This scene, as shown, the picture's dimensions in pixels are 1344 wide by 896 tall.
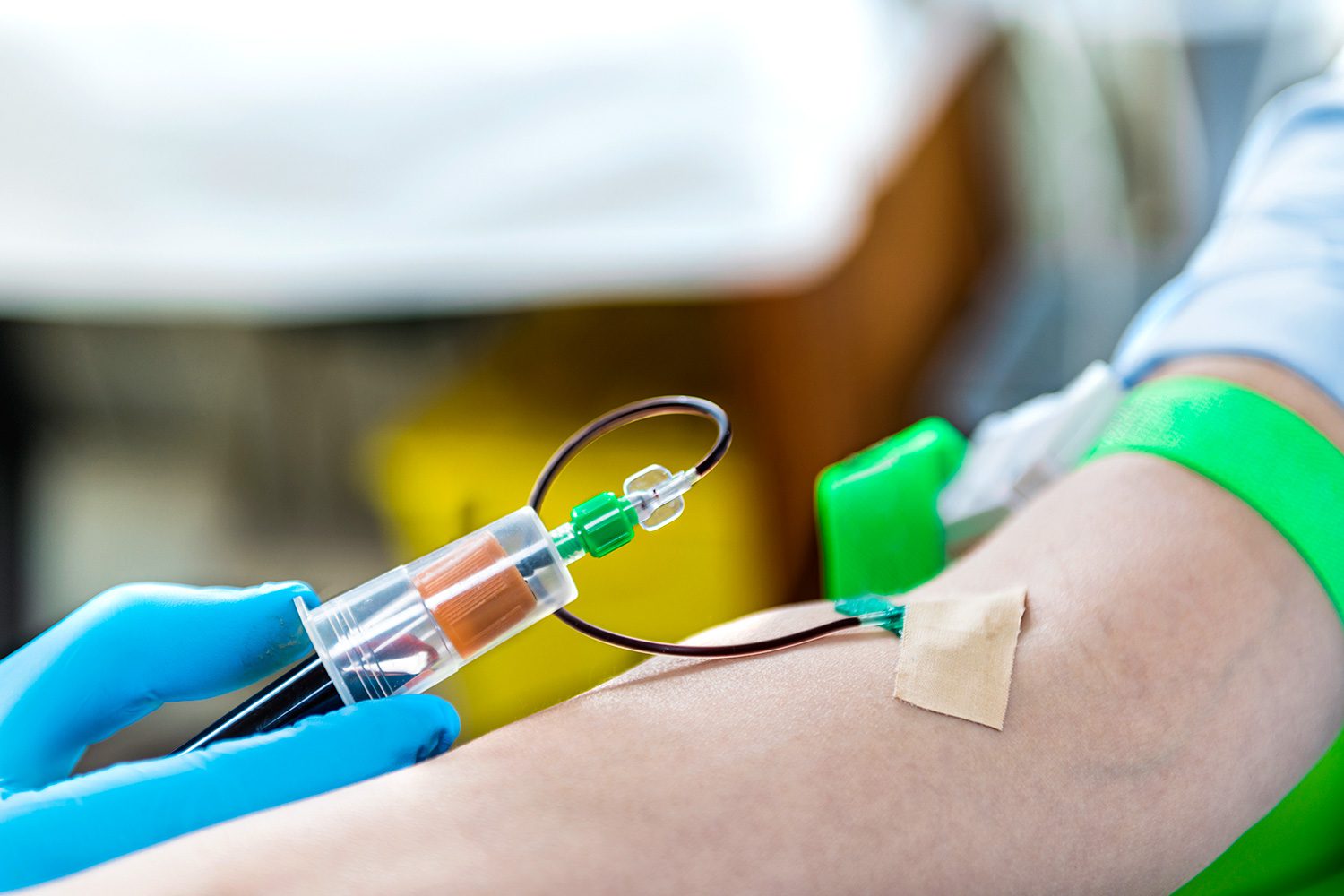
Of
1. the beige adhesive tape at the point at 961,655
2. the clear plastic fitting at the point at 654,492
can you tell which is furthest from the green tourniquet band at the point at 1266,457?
the clear plastic fitting at the point at 654,492

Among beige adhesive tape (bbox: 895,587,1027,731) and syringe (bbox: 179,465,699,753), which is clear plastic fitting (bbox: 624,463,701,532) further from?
beige adhesive tape (bbox: 895,587,1027,731)

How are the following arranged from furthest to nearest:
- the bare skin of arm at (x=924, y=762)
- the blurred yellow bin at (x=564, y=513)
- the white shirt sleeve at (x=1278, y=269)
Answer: the blurred yellow bin at (x=564, y=513), the white shirt sleeve at (x=1278, y=269), the bare skin of arm at (x=924, y=762)

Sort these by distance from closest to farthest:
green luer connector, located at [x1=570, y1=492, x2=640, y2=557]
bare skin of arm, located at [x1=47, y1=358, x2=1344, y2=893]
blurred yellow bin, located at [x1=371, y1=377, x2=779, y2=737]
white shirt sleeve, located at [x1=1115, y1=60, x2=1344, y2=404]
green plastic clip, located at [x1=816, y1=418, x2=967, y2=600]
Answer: bare skin of arm, located at [x1=47, y1=358, x2=1344, y2=893], green luer connector, located at [x1=570, y1=492, x2=640, y2=557], white shirt sleeve, located at [x1=1115, y1=60, x2=1344, y2=404], green plastic clip, located at [x1=816, y1=418, x2=967, y2=600], blurred yellow bin, located at [x1=371, y1=377, x2=779, y2=737]

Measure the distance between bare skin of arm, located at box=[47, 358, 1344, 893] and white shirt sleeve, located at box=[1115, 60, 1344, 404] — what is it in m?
0.04

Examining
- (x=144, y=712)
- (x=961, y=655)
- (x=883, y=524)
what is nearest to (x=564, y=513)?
(x=883, y=524)

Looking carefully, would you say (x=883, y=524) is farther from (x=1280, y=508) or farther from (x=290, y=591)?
(x=290, y=591)

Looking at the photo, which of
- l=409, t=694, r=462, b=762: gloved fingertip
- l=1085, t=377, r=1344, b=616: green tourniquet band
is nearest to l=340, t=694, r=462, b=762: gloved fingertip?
l=409, t=694, r=462, b=762: gloved fingertip

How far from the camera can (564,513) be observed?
5.07 ft

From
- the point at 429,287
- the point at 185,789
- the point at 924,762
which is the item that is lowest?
the point at 924,762

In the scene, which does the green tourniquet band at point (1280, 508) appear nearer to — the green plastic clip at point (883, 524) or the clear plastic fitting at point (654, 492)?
the green plastic clip at point (883, 524)

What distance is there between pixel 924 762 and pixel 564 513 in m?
1.00

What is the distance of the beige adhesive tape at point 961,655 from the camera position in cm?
62

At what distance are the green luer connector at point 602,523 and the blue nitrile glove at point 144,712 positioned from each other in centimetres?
13

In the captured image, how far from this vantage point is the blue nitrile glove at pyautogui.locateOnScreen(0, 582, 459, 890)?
58 centimetres
